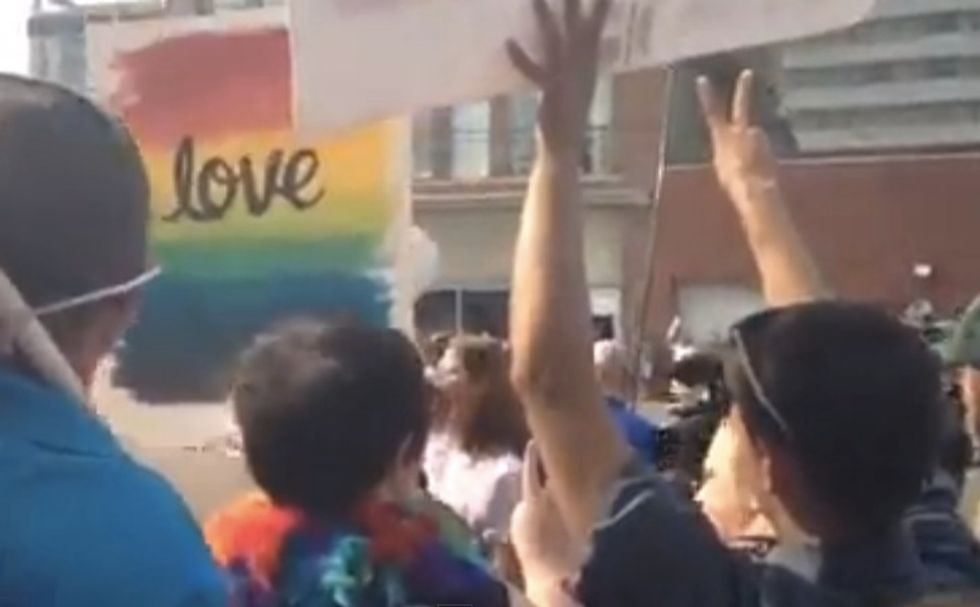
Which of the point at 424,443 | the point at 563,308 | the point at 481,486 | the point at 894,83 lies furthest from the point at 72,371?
the point at 894,83

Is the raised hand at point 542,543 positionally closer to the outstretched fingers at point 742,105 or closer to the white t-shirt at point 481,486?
the outstretched fingers at point 742,105

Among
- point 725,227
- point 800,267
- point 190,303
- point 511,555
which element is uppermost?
point 800,267

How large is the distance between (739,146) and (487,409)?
1.91 metres

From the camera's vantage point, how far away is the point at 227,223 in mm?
4816

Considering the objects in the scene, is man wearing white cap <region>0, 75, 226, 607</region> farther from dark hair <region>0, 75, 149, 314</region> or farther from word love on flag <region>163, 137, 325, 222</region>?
word love on flag <region>163, 137, 325, 222</region>

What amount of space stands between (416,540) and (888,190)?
2685 centimetres

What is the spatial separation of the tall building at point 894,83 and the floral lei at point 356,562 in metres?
25.2

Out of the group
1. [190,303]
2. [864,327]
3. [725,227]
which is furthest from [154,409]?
[725,227]

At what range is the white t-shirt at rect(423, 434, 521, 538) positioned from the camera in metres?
5.07

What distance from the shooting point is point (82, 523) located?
178cm

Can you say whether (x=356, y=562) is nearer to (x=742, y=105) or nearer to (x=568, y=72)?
(x=568, y=72)

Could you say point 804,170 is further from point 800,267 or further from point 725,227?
point 800,267

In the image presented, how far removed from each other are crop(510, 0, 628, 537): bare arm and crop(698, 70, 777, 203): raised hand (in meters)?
0.72

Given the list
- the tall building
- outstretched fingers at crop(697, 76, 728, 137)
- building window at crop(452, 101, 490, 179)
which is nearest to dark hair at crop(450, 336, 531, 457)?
outstretched fingers at crop(697, 76, 728, 137)
